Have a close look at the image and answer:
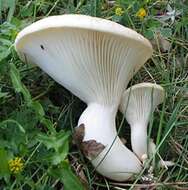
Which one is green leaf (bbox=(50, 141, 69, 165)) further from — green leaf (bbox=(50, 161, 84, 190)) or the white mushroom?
the white mushroom

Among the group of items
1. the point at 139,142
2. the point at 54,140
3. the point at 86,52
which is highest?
the point at 86,52

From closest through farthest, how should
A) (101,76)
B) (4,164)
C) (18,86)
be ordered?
(4,164) < (18,86) < (101,76)

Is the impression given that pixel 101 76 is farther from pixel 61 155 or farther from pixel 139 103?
pixel 61 155

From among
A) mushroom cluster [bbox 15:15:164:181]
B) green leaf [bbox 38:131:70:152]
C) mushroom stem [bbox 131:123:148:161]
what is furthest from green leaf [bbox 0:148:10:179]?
mushroom stem [bbox 131:123:148:161]

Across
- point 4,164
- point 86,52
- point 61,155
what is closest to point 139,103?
point 86,52

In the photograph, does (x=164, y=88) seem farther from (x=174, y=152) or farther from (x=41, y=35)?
(x=41, y=35)

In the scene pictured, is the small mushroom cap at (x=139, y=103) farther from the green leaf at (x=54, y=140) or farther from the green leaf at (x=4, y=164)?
the green leaf at (x=4, y=164)

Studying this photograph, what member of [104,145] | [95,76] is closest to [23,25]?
[95,76]
